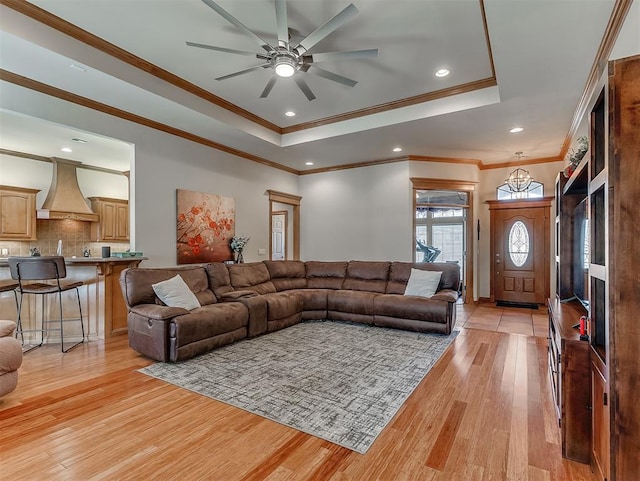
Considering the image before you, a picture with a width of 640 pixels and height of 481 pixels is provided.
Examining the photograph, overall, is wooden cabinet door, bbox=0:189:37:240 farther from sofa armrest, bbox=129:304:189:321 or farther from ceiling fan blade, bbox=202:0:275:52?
ceiling fan blade, bbox=202:0:275:52

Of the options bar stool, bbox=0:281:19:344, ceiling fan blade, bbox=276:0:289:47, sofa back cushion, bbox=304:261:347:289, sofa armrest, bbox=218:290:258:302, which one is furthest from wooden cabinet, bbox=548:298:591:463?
bar stool, bbox=0:281:19:344

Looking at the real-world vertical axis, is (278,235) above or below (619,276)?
above

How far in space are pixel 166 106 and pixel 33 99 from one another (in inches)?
52.5

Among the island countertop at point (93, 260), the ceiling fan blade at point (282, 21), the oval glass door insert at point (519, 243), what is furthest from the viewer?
the oval glass door insert at point (519, 243)

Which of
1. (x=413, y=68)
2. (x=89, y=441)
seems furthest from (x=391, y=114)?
(x=89, y=441)

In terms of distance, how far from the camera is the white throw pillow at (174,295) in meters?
3.78

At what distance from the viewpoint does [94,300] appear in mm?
4215

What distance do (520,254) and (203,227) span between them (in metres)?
6.12

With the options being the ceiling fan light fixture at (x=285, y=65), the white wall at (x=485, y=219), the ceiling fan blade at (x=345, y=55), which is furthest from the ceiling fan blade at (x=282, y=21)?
the white wall at (x=485, y=219)

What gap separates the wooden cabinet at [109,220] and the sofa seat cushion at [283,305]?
484cm

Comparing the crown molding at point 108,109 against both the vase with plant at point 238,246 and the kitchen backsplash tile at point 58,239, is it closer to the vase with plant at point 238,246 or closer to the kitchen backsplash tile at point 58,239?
the vase with plant at point 238,246

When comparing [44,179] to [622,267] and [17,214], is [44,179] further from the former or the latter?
[622,267]

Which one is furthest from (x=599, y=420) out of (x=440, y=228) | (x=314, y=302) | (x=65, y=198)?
(x=65, y=198)

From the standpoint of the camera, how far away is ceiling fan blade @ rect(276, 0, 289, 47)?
2.44 meters
